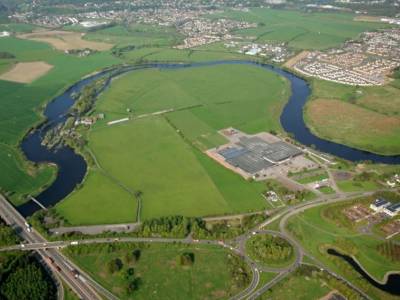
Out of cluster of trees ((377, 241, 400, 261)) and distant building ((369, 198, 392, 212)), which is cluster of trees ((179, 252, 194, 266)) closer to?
cluster of trees ((377, 241, 400, 261))

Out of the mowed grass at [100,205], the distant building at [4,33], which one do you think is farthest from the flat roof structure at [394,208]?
the distant building at [4,33]

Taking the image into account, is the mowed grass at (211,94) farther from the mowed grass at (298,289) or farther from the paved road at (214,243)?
the mowed grass at (298,289)

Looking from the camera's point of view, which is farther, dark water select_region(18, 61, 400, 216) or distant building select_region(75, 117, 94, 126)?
distant building select_region(75, 117, 94, 126)

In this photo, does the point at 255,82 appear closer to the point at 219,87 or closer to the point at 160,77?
the point at 219,87

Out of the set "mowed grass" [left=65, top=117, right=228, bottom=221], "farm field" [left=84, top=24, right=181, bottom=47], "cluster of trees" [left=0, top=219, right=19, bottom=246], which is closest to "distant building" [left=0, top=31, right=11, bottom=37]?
"farm field" [left=84, top=24, right=181, bottom=47]

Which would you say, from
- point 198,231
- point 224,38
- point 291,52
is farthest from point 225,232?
point 224,38

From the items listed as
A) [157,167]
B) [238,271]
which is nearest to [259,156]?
[157,167]
